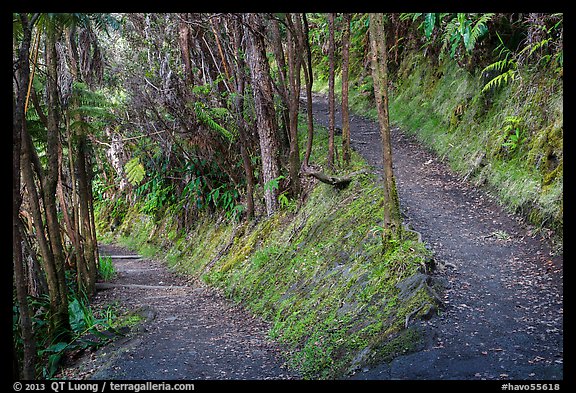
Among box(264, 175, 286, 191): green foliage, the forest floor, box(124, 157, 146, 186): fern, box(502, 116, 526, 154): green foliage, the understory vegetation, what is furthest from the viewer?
box(124, 157, 146, 186): fern

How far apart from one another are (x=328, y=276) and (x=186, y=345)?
7.56 ft

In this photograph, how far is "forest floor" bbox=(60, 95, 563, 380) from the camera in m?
4.68

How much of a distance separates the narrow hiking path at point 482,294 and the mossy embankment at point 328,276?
27 centimetres

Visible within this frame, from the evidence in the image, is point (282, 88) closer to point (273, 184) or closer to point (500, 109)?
point (273, 184)

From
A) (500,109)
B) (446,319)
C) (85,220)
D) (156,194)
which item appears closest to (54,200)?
(85,220)

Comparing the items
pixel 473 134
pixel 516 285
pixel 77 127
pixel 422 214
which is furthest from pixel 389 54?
pixel 516 285

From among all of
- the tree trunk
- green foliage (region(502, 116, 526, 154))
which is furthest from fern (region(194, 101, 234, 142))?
green foliage (region(502, 116, 526, 154))

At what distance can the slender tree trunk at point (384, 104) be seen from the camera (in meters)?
6.16

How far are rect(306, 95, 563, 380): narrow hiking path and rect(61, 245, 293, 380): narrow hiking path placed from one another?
191cm

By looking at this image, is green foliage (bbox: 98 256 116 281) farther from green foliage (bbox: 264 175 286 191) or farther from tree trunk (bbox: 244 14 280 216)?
green foliage (bbox: 264 175 286 191)

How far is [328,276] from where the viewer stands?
7637mm

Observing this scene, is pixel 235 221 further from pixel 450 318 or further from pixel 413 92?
pixel 450 318

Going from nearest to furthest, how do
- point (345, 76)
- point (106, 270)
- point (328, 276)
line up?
1. point (328, 276)
2. point (345, 76)
3. point (106, 270)

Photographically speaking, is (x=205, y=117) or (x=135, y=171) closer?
(x=205, y=117)
